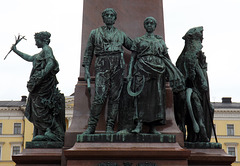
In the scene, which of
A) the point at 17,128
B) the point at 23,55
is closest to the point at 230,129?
the point at 17,128

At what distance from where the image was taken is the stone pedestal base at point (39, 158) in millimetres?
8039

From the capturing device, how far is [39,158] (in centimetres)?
807

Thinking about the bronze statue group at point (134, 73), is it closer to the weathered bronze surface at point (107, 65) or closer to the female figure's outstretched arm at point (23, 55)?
the weathered bronze surface at point (107, 65)

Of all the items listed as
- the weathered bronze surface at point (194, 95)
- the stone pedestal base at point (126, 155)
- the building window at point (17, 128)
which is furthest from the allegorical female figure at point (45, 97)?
the building window at point (17, 128)

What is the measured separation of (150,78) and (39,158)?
2.49 meters

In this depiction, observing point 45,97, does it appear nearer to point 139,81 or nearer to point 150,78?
point 139,81

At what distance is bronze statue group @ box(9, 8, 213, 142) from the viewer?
7.46m

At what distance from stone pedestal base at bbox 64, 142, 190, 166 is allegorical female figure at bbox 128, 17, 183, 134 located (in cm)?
43

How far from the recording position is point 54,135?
8703 millimetres

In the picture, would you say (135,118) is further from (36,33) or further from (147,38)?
(36,33)

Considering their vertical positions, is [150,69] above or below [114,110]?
above

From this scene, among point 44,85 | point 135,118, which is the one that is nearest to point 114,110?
point 135,118

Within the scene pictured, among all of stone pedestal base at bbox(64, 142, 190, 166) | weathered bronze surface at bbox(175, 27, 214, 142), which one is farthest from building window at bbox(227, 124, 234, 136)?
stone pedestal base at bbox(64, 142, 190, 166)

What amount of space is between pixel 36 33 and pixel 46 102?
1.47 metres
